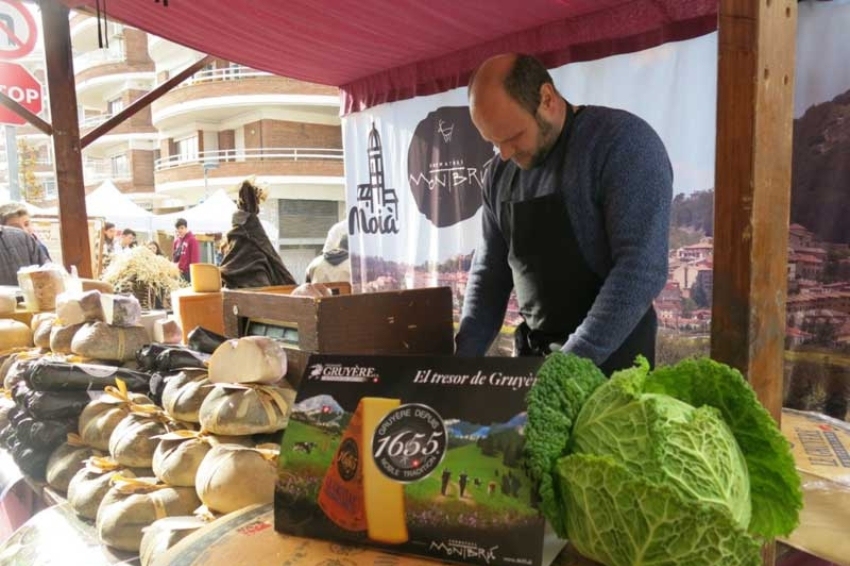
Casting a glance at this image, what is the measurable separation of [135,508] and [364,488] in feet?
2.55

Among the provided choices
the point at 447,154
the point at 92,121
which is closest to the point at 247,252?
the point at 447,154

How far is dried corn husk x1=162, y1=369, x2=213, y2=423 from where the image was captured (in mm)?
1566

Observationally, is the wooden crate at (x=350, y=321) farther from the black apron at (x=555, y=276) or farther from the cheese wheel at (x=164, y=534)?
the cheese wheel at (x=164, y=534)

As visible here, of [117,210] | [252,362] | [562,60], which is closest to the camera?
[252,362]

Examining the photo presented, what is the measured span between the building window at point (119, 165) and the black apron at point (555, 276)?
32.4m

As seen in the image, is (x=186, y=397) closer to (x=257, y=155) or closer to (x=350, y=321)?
(x=350, y=321)

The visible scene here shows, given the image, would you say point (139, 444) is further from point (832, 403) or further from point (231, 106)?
point (231, 106)

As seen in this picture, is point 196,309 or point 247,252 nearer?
point 196,309

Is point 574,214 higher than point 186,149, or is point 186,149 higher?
point 186,149

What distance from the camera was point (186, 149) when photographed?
24672 millimetres

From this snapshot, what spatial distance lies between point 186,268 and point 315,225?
14.5 metres

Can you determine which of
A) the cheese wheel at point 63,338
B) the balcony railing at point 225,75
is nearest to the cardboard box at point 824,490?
the cheese wheel at point 63,338

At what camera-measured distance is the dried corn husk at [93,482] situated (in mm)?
1505

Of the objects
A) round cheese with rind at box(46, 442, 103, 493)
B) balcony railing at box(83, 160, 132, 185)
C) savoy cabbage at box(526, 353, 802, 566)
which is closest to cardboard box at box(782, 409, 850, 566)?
savoy cabbage at box(526, 353, 802, 566)
